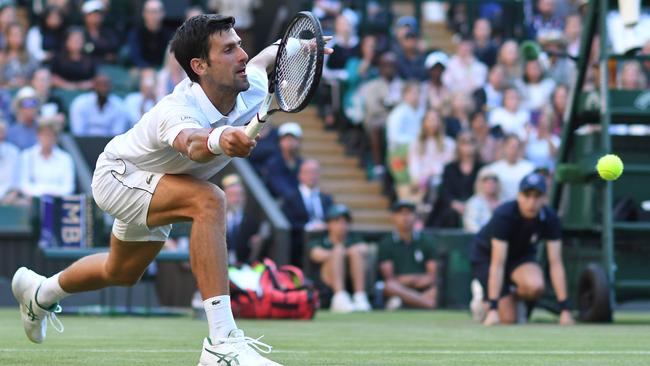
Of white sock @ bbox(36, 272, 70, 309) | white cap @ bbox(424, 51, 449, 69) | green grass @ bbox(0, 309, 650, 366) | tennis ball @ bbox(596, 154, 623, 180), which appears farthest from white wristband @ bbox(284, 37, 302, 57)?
white cap @ bbox(424, 51, 449, 69)

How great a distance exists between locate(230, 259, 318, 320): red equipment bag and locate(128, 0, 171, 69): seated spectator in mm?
5773

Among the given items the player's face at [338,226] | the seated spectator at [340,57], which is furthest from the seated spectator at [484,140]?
the player's face at [338,226]

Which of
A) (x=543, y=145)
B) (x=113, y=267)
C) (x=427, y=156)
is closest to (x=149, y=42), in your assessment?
(x=427, y=156)

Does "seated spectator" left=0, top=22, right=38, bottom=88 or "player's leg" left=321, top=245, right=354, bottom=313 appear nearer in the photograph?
"player's leg" left=321, top=245, right=354, bottom=313

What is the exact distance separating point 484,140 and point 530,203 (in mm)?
5286

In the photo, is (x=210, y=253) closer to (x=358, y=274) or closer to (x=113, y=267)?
(x=113, y=267)

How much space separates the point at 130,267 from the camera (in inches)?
287

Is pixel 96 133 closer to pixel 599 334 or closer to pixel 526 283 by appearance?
pixel 526 283

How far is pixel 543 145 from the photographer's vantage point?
16.8 meters

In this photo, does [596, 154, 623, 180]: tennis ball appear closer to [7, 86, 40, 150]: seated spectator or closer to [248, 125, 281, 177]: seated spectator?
[248, 125, 281, 177]: seated spectator

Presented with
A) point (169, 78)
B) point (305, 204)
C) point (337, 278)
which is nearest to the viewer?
point (337, 278)

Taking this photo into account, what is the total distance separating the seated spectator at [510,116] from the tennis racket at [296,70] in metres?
11.0

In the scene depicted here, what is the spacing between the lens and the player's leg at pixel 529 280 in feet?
38.0

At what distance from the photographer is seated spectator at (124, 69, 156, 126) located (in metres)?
16.0
